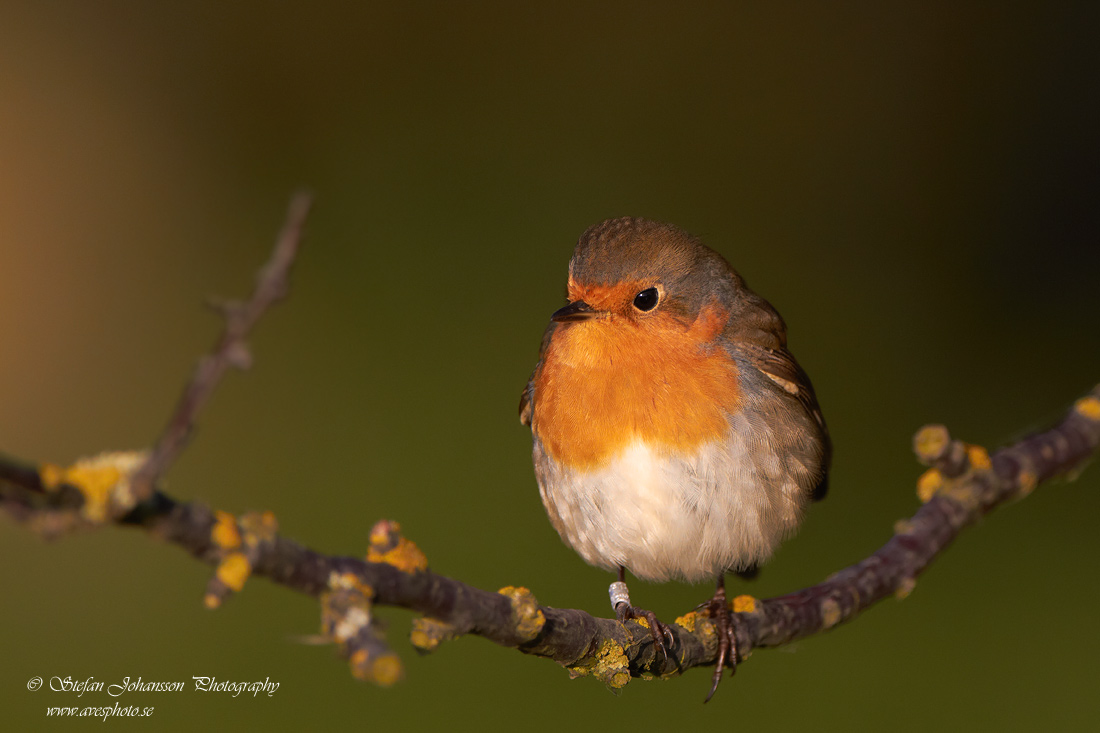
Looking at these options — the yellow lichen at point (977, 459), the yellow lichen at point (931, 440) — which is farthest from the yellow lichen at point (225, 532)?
the yellow lichen at point (977, 459)

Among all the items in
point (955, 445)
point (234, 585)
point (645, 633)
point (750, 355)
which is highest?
point (750, 355)

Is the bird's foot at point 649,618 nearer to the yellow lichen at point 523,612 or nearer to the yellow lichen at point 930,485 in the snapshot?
the yellow lichen at point 523,612

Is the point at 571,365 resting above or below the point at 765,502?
above

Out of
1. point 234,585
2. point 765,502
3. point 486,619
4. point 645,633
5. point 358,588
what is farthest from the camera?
point 765,502

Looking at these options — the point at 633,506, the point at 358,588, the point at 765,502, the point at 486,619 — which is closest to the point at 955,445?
the point at 765,502

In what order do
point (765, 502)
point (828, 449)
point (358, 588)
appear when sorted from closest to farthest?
point (358, 588) < point (765, 502) < point (828, 449)

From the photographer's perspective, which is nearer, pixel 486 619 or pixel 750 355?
pixel 486 619

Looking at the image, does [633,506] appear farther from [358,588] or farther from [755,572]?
[358,588]

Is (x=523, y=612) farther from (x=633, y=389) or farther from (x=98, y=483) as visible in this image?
(x=633, y=389)
